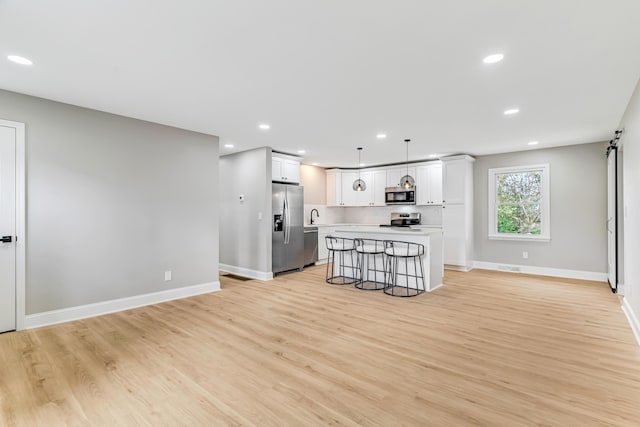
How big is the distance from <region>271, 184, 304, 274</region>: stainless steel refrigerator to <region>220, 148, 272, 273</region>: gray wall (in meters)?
0.21

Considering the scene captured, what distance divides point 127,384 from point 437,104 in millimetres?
4112

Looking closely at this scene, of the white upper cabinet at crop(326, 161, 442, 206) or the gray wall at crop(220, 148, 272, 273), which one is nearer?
the gray wall at crop(220, 148, 272, 273)

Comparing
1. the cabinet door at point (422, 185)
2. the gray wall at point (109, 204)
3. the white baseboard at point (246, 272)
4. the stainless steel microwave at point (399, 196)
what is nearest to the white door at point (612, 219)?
the cabinet door at point (422, 185)

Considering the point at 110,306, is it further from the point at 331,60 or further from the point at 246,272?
the point at 331,60

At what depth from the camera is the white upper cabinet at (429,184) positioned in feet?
23.5

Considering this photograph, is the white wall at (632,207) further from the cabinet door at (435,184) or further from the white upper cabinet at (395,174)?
the white upper cabinet at (395,174)

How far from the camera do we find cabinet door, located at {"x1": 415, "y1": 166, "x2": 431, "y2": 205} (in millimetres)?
7305

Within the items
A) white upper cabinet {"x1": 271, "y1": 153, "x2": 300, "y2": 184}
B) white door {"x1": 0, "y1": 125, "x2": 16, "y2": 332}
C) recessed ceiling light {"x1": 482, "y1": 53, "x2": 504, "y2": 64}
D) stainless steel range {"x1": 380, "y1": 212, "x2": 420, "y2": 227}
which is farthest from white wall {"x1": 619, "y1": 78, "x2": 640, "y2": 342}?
white door {"x1": 0, "y1": 125, "x2": 16, "y2": 332}

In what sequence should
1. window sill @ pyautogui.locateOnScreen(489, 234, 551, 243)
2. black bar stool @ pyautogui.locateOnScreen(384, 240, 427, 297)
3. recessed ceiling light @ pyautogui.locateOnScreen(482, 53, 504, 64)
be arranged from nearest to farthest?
recessed ceiling light @ pyautogui.locateOnScreen(482, 53, 504, 64)
black bar stool @ pyautogui.locateOnScreen(384, 240, 427, 297)
window sill @ pyautogui.locateOnScreen(489, 234, 551, 243)

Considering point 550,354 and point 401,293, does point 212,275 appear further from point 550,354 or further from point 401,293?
point 550,354

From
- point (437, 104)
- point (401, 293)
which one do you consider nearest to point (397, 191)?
point (401, 293)

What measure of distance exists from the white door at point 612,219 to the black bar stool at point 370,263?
3619 millimetres

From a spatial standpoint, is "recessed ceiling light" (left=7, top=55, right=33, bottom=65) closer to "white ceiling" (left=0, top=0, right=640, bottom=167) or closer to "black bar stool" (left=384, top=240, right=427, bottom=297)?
"white ceiling" (left=0, top=0, right=640, bottom=167)

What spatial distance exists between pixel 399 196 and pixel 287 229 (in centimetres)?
317
